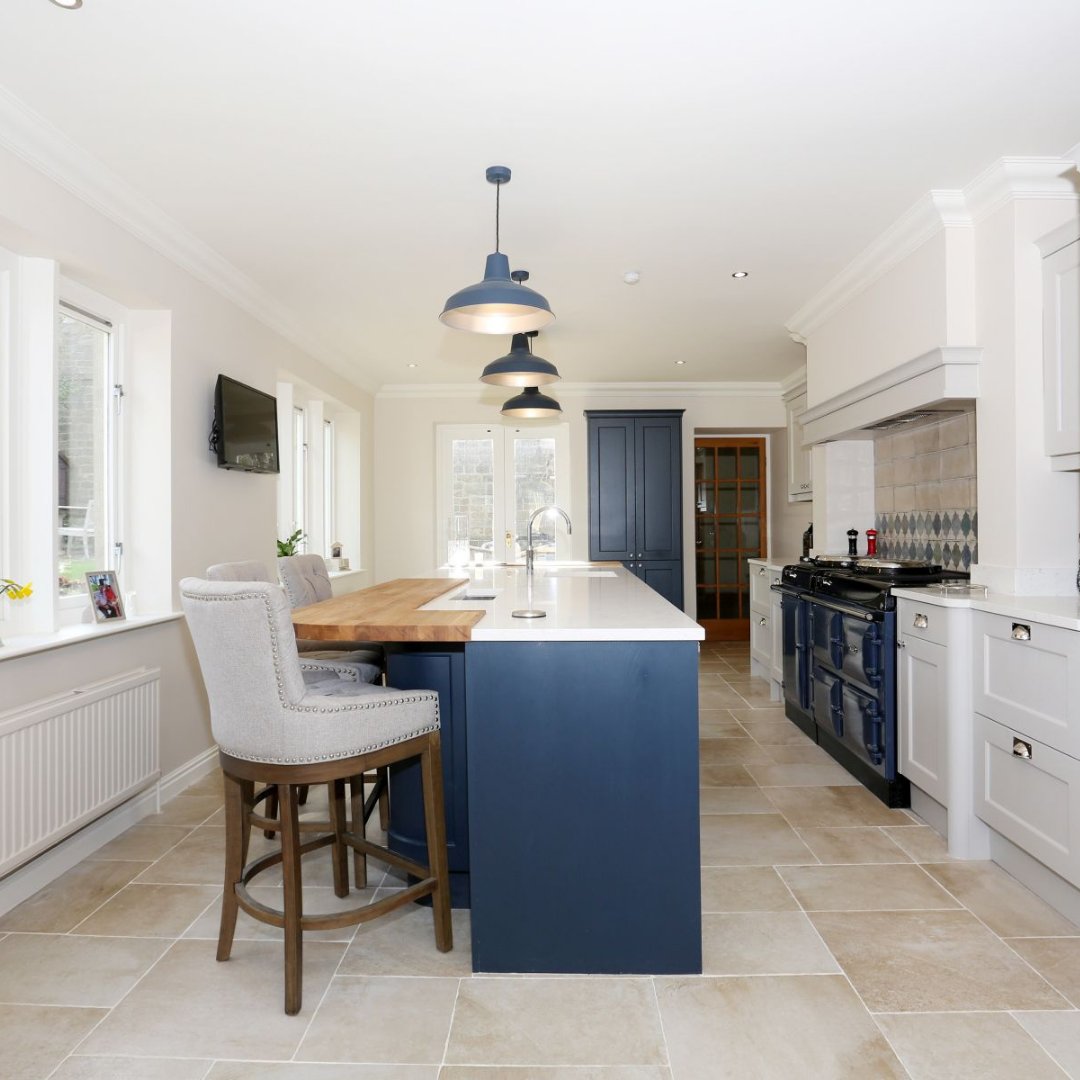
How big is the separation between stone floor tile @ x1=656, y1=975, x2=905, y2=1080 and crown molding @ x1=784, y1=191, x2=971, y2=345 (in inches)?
115

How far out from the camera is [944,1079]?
5.31ft

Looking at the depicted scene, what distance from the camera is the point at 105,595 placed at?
313 centimetres

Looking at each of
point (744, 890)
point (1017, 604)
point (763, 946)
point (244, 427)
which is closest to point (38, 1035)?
point (763, 946)

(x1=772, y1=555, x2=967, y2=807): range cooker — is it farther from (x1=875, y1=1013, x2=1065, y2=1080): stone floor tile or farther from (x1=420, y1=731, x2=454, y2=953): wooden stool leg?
(x1=420, y1=731, x2=454, y2=953): wooden stool leg

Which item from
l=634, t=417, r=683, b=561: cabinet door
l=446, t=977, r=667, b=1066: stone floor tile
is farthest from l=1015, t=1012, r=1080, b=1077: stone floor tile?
l=634, t=417, r=683, b=561: cabinet door

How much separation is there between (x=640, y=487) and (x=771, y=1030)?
524 centimetres

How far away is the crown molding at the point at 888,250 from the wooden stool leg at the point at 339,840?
3.22 meters

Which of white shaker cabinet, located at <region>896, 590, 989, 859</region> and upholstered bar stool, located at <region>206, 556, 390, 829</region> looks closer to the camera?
upholstered bar stool, located at <region>206, 556, 390, 829</region>

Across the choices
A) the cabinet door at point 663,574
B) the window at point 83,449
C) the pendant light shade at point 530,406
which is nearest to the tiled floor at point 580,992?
the window at point 83,449

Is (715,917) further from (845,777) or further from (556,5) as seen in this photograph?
(556,5)

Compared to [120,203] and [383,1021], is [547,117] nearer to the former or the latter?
[120,203]

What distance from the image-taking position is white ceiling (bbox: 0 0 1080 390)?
207cm

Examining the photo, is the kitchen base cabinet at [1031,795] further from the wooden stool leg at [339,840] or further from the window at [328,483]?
the window at [328,483]

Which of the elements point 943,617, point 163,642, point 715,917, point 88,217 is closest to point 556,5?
point 88,217
